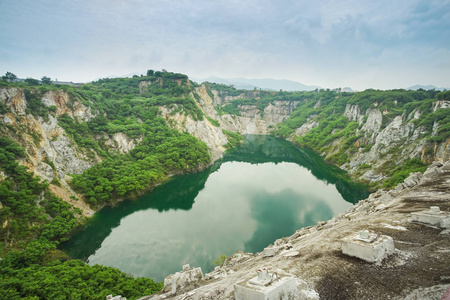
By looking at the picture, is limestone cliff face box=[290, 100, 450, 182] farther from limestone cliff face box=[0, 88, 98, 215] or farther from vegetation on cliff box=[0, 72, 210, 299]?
limestone cliff face box=[0, 88, 98, 215]

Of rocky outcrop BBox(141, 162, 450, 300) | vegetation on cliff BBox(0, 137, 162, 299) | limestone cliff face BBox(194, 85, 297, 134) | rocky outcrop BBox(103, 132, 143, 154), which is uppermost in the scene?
limestone cliff face BBox(194, 85, 297, 134)

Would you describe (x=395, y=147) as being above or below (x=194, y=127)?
below

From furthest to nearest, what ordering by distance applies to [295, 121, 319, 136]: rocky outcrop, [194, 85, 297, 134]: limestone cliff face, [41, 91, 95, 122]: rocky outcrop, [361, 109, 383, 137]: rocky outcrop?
[194, 85, 297, 134]: limestone cliff face < [295, 121, 319, 136]: rocky outcrop < [361, 109, 383, 137]: rocky outcrop < [41, 91, 95, 122]: rocky outcrop

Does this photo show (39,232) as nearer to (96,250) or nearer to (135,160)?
(96,250)

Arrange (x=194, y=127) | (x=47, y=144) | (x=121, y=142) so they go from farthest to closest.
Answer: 1. (x=194, y=127)
2. (x=121, y=142)
3. (x=47, y=144)

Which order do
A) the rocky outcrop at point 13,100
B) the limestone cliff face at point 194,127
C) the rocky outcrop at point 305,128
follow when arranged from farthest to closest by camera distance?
1. the rocky outcrop at point 305,128
2. the limestone cliff face at point 194,127
3. the rocky outcrop at point 13,100

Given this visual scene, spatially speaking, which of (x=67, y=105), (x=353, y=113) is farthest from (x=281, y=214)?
(x=353, y=113)

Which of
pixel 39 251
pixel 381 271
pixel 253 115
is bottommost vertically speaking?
pixel 39 251

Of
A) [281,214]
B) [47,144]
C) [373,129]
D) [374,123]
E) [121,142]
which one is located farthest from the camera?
[374,123]

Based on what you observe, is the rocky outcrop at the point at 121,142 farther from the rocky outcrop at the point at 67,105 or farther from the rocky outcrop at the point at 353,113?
the rocky outcrop at the point at 353,113

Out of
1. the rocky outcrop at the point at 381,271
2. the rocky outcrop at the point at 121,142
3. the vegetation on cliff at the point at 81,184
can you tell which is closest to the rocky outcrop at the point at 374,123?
the vegetation on cliff at the point at 81,184

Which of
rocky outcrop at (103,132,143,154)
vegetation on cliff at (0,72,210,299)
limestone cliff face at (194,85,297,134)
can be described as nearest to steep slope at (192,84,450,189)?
limestone cliff face at (194,85,297,134)

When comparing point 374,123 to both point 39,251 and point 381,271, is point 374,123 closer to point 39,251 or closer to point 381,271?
point 381,271

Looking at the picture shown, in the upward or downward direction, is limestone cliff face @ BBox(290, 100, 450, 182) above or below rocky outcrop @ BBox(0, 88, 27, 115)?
below
